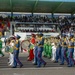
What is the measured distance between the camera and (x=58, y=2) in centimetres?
2998

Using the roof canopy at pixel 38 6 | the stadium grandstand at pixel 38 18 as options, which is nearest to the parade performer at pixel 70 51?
the roof canopy at pixel 38 6

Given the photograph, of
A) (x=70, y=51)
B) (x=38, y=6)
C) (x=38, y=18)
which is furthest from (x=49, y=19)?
(x=70, y=51)

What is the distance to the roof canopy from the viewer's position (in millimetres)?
29797

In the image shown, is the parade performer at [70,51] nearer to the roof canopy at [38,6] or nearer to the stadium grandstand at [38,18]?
the roof canopy at [38,6]

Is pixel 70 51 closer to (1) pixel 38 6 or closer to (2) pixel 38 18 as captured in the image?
(1) pixel 38 6

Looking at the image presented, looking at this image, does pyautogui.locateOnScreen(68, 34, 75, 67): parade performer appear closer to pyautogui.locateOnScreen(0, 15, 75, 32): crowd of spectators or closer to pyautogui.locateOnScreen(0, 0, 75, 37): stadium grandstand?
pyautogui.locateOnScreen(0, 0, 75, 37): stadium grandstand

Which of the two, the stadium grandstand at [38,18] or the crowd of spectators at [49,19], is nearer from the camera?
the stadium grandstand at [38,18]

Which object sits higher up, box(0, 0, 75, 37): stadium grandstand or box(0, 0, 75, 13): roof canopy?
box(0, 0, 75, 13): roof canopy

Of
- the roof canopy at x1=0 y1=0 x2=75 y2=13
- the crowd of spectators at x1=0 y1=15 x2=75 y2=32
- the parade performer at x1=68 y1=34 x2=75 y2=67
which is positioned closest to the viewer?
the parade performer at x1=68 y1=34 x2=75 y2=67

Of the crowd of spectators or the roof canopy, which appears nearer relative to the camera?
the roof canopy

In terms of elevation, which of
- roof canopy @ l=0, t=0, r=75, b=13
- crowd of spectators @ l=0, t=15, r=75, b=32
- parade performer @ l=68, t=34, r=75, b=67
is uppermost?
roof canopy @ l=0, t=0, r=75, b=13

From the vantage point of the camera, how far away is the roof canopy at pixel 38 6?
2980cm

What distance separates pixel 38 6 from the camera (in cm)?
3175

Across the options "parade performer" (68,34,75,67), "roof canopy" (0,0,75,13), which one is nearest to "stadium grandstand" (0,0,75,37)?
"roof canopy" (0,0,75,13)
